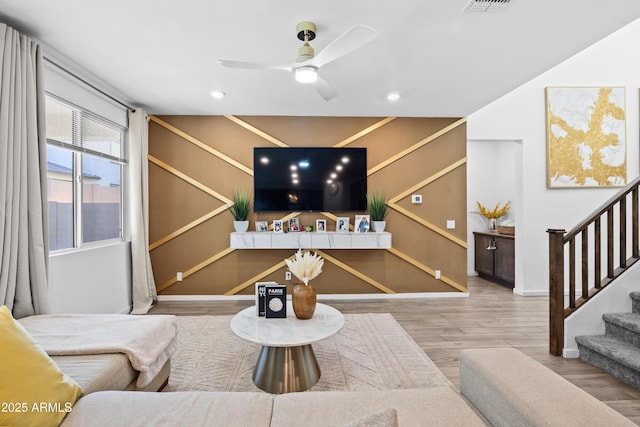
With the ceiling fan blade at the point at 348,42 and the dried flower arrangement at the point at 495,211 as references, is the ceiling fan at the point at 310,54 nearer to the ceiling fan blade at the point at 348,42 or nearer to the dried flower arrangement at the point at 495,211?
the ceiling fan blade at the point at 348,42

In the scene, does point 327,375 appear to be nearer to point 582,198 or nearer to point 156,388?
point 156,388

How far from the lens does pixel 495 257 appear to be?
18.0ft

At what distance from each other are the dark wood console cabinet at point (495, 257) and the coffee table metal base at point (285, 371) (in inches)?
164

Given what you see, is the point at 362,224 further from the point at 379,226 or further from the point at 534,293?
the point at 534,293

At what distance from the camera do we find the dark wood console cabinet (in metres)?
5.14

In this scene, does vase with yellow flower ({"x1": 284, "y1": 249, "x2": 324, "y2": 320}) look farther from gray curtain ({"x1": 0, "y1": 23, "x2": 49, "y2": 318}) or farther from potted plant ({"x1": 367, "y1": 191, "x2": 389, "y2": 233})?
potted plant ({"x1": 367, "y1": 191, "x2": 389, "y2": 233})

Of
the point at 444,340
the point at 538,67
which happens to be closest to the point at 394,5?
the point at 538,67

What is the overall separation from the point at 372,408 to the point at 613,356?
234cm

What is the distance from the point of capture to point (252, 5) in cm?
213

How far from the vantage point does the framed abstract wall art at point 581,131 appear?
15.6ft

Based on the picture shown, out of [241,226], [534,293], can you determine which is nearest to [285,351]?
[241,226]

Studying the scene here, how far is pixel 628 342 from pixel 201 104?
4.77 metres

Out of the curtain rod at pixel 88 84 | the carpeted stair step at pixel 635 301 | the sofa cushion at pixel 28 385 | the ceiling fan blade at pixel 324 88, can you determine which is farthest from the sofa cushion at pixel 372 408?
the curtain rod at pixel 88 84

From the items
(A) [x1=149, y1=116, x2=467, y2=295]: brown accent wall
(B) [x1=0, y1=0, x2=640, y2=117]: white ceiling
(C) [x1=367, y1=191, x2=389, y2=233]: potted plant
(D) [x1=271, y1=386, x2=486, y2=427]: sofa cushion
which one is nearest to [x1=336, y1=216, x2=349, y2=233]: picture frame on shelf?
(A) [x1=149, y1=116, x2=467, y2=295]: brown accent wall
